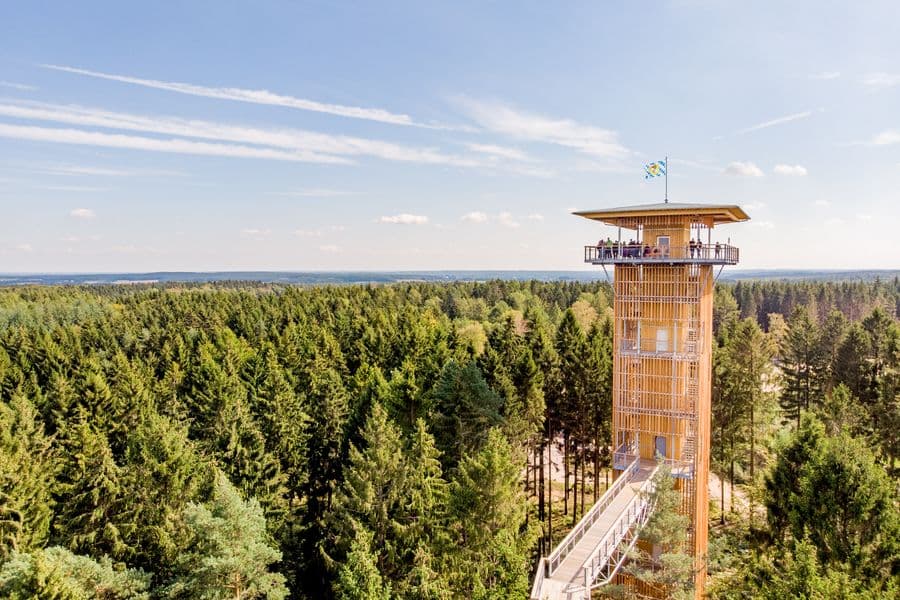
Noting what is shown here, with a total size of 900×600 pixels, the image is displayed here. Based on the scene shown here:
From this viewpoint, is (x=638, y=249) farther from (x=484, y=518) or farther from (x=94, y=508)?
(x=94, y=508)

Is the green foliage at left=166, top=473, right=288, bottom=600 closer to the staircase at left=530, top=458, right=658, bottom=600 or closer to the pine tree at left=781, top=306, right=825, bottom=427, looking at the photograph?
the staircase at left=530, top=458, right=658, bottom=600

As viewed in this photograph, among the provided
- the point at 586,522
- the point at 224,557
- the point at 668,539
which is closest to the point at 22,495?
the point at 224,557

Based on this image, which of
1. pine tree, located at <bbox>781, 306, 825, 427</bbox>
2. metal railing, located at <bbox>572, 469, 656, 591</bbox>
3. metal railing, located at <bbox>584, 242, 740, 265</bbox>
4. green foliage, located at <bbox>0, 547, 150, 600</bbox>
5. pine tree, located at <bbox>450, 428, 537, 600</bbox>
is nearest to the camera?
green foliage, located at <bbox>0, 547, 150, 600</bbox>

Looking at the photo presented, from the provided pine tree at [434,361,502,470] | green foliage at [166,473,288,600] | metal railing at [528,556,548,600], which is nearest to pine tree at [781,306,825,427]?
pine tree at [434,361,502,470]

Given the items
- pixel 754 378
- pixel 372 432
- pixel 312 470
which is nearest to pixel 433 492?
pixel 372 432

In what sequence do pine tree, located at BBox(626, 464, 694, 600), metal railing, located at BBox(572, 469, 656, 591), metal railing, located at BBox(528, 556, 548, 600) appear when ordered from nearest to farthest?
metal railing, located at BBox(528, 556, 548, 600) → pine tree, located at BBox(626, 464, 694, 600) → metal railing, located at BBox(572, 469, 656, 591)

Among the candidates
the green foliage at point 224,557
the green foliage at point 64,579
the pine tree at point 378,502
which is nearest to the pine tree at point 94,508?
the green foliage at point 64,579

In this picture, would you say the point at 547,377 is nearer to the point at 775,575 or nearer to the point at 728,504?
Result: the point at 728,504
